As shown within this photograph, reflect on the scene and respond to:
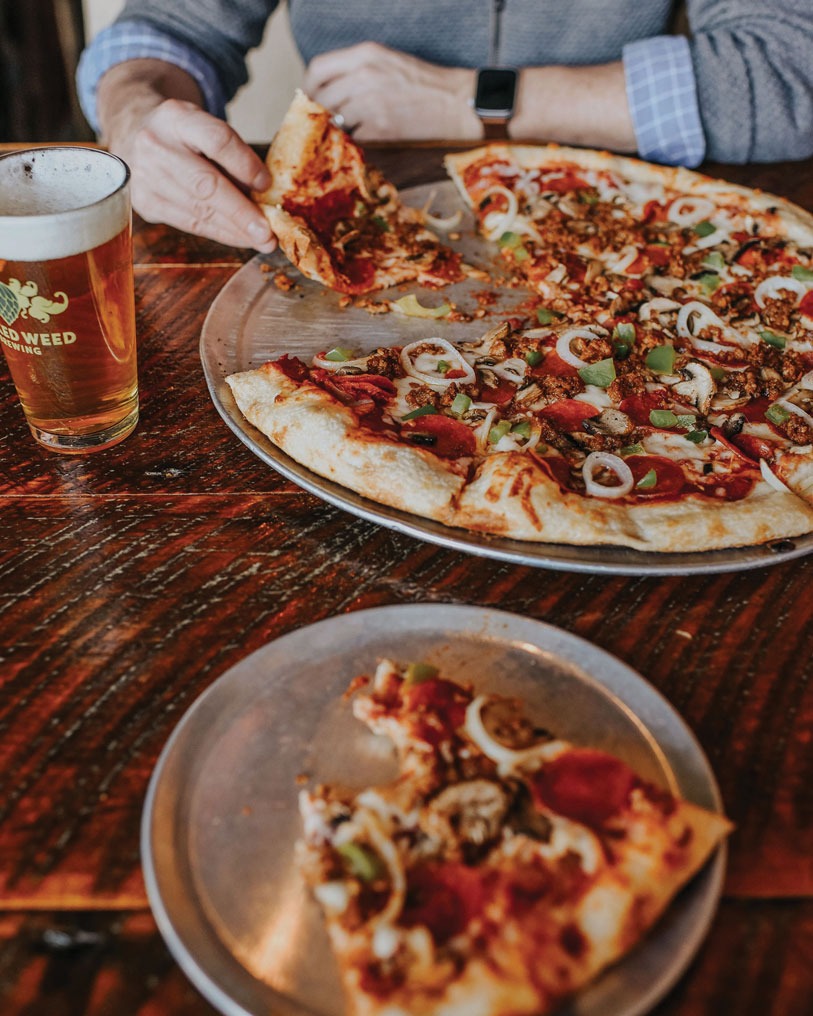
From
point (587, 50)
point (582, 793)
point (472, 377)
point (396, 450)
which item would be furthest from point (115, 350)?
point (587, 50)

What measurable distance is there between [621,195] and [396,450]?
1850mm

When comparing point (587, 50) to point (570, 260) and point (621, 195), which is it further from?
point (570, 260)

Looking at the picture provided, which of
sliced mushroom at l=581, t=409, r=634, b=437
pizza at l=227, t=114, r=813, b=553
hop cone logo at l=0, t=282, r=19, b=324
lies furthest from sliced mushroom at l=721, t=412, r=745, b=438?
hop cone logo at l=0, t=282, r=19, b=324

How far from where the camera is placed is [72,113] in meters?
7.03

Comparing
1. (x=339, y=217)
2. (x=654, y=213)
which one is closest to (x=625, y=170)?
(x=654, y=213)

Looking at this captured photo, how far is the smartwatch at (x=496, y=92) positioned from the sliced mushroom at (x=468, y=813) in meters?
3.14

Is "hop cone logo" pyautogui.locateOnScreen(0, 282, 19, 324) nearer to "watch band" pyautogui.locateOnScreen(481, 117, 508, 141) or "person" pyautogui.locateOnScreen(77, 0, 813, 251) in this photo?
"person" pyautogui.locateOnScreen(77, 0, 813, 251)

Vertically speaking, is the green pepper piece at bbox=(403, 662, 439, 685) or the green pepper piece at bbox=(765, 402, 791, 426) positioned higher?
the green pepper piece at bbox=(403, 662, 439, 685)

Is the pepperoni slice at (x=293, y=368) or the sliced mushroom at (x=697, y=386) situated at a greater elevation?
the pepperoni slice at (x=293, y=368)

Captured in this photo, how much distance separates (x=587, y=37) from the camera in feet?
13.3

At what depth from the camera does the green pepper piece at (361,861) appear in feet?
4.04

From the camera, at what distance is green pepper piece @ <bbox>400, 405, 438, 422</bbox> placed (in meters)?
2.23

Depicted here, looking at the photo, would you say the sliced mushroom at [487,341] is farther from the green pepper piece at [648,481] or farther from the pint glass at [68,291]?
the pint glass at [68,291]

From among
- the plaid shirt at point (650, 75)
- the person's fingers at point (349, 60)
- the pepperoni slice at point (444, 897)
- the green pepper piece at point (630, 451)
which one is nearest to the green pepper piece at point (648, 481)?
the green pepper piece at point (630, 451)
